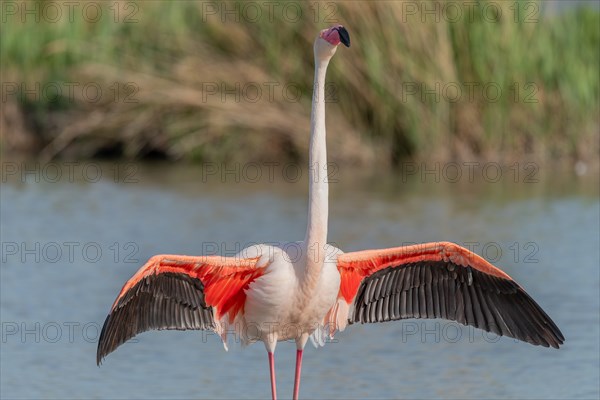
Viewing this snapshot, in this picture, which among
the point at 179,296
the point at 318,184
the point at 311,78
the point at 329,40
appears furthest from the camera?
the point at 311,78

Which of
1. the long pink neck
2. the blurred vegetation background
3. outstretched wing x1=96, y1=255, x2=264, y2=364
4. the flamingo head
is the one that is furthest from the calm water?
the flamingo head

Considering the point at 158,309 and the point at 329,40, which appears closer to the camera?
the point at 329,40

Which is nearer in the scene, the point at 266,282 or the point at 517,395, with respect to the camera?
the point at 266,282

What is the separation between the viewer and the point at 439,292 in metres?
7.79

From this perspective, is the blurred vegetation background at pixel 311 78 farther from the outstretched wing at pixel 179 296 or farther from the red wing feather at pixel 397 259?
the outstretched wing at pixel 179 296

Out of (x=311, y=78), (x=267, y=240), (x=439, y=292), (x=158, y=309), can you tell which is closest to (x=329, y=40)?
(x=439, y=292)

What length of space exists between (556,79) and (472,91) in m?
1.14

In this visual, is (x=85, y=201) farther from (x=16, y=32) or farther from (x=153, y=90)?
(x=16, y=32)

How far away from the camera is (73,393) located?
329 inches

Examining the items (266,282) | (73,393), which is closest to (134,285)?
(266,282)

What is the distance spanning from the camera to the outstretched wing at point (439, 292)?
7469mm

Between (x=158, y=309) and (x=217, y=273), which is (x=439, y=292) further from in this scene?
(x=158, y=309)

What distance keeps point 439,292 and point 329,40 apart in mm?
1873

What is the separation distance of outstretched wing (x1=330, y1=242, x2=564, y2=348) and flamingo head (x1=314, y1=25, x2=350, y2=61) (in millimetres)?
1307
